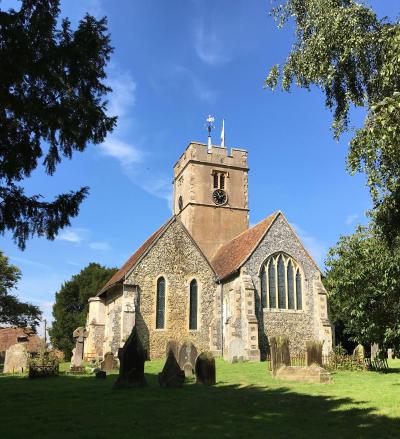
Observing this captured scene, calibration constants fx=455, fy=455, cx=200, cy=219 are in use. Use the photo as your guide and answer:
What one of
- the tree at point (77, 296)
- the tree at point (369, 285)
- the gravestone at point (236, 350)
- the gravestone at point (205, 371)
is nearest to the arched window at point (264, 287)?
the gravestone at point (236, 350)

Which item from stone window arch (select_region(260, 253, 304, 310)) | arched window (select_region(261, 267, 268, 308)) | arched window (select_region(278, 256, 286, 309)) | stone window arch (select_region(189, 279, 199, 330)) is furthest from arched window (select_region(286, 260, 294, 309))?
stone window arch (select_region(189, 279, 199, 330))

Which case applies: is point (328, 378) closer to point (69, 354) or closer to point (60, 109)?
point (60, 109)

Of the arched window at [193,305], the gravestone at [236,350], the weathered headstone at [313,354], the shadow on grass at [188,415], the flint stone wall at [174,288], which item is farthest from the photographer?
the arched window at [193,305]

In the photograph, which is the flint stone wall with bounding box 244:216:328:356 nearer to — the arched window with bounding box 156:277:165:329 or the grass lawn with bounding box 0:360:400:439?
the arched window with bounding box 156:277:165:329

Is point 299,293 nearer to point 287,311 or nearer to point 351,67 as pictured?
point 287,311

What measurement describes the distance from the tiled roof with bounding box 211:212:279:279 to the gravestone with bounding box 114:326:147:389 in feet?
39.8

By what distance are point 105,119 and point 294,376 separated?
9720 millimetres

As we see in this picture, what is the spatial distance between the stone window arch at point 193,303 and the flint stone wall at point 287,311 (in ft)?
10.5

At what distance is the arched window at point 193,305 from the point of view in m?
25.0

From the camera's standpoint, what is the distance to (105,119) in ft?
31.8

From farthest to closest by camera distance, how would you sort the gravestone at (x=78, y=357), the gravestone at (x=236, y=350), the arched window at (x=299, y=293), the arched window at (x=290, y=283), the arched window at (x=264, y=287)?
1. the arched window at (x=299, y=293)
2. the arched window at (x=290, y=283)
3. the arched window at (x=264, y=287)
4. the gravestone at (x=236, y=350)
5. the gravestone at (x=78, y=357)

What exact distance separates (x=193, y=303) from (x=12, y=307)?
42.5 ft

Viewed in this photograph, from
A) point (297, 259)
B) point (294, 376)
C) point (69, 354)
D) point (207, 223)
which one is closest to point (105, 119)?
point (294, 376)

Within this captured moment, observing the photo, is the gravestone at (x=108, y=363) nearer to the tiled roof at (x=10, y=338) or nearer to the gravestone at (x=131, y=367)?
the gravestone at (x=131, y=367)
